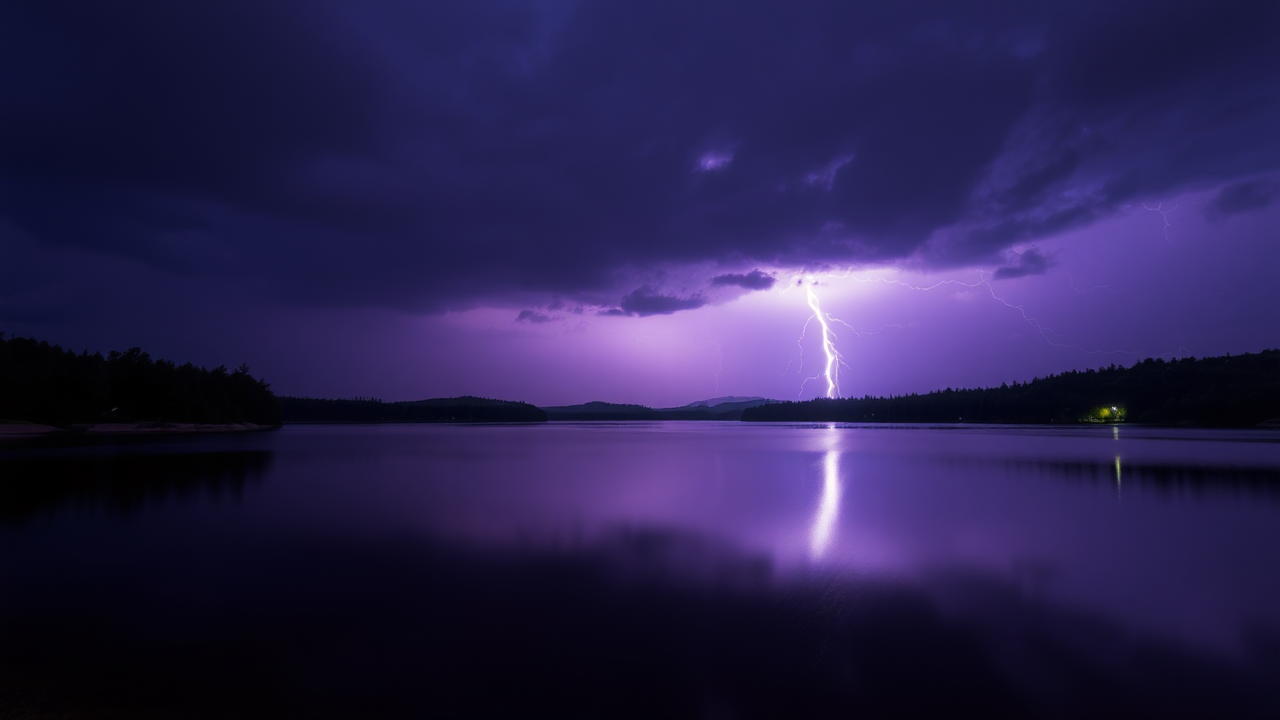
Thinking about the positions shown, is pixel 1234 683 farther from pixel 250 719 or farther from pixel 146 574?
pixel 146 574

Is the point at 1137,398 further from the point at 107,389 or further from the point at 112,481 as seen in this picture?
the point at 107,389

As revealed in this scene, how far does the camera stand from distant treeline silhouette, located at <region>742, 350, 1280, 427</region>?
259 ft

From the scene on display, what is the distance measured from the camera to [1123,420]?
4139 inches

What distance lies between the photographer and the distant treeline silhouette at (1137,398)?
78.9 metres

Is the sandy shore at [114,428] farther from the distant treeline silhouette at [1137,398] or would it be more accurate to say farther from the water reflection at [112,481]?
the distant treeline silhouette at [1137,398]

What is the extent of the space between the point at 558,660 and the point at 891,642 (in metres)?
3.76

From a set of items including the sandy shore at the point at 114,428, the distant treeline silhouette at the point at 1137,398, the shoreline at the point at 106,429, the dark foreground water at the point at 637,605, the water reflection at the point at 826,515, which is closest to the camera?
the dark foreground water at the point at 637,605

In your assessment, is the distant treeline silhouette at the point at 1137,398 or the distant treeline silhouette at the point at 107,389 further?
Result: the distant treeline silhouette at the point at 1137,398

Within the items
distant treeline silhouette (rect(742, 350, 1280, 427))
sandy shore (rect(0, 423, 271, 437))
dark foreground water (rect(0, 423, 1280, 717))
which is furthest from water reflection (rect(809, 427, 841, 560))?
distant treeline silhouette (rect(742, 350, 1280, 427))

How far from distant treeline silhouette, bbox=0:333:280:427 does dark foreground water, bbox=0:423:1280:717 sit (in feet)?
184

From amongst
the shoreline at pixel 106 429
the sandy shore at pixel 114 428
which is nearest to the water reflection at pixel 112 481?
the sandy shore at pixel 114 428

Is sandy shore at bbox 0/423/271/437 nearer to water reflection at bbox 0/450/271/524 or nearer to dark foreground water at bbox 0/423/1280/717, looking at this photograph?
water reflection at bbox 0/450/271/524

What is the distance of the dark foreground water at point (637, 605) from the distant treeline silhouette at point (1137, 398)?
8864 centimetres

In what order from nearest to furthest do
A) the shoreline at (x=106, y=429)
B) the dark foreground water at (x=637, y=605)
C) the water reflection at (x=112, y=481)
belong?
the dark foreground water at (x=637, y=605) < the water reflection at (x=112, y=481) < the shoreline at (x=106, y=429)
